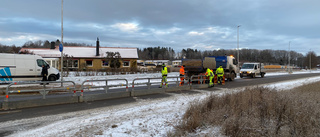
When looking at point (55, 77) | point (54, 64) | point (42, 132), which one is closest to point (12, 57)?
point (55, 77)

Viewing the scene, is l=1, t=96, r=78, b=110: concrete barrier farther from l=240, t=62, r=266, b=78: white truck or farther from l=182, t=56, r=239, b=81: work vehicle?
l=240, t=62, r=266, b=78: white truck

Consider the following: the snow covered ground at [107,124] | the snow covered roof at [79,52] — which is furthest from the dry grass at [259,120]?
the snow covered roof at [79,52]

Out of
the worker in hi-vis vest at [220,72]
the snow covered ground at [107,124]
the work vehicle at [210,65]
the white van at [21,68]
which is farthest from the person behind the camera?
the work vehicle at [210,65]

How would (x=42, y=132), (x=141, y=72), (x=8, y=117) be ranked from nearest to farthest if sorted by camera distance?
1. (x=42, y=132)
2. (x=8, y=117)
3. (x=141, y=72)

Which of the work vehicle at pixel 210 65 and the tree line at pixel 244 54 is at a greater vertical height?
the tree line at pixel 244 54

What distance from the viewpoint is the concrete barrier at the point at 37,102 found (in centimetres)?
874

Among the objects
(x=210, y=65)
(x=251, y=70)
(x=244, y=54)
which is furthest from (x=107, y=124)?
(x=244, y=54)

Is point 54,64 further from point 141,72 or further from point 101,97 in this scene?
point 101,97

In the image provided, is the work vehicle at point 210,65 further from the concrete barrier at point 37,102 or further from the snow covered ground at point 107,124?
the snow covered ground at point 107,124

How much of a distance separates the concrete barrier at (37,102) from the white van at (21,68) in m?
9.58

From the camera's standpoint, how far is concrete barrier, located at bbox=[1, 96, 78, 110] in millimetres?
8742

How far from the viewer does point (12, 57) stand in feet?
57.2

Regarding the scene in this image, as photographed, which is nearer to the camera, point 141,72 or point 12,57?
point 12,57

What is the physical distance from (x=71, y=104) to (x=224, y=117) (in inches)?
278
